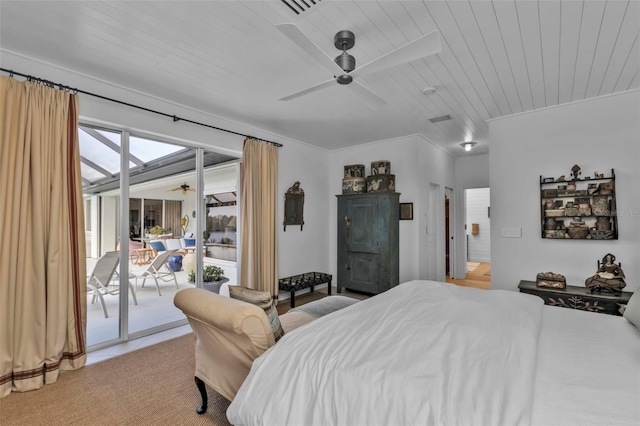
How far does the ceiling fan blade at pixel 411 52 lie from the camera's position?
5.62 feet

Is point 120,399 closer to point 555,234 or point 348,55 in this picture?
point 348,55

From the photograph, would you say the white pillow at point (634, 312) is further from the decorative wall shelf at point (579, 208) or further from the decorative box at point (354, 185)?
the decorative box at point (354, 185)

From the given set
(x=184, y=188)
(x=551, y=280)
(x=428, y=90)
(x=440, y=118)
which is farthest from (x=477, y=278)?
(x=184, y=188)

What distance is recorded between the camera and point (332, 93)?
3221 mm

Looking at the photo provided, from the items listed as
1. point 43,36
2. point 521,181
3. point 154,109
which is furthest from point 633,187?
point 43,36

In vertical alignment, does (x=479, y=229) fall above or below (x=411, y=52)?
below

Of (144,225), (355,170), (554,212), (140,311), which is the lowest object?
(140,311)

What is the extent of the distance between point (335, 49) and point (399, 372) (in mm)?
2251

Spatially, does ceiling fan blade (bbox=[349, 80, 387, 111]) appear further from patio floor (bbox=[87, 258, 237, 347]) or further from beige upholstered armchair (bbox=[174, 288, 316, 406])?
patio floor (bbox=[87, 258, 237, 347])

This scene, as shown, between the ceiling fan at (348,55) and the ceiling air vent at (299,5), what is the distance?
292 millimetres

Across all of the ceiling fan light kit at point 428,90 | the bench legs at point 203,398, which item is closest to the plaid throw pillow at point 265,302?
the bench legs at point 203,398

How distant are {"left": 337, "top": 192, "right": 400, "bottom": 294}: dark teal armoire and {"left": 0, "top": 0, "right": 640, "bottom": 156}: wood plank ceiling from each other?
1.60 metres

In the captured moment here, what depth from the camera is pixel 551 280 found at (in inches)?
129

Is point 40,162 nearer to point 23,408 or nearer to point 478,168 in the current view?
point 23,408
